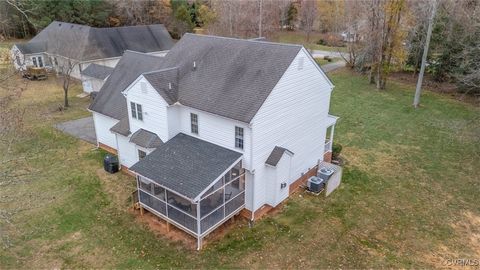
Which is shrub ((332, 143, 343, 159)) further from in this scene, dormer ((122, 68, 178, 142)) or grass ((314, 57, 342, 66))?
grass ((314, 57, 342, 66))

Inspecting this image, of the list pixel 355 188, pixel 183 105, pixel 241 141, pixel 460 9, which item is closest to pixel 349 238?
pixel 355 188

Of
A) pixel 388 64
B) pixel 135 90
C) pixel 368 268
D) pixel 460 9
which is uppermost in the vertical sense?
pixel 460 9

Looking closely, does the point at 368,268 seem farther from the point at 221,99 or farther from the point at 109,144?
the point at 109,144

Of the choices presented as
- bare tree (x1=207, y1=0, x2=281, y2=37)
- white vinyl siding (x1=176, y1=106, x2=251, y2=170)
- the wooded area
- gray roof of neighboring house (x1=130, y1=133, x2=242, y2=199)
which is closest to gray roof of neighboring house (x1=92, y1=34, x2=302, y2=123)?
white vinyl siding (x1=176, y1=106, x2=251, y2=170)

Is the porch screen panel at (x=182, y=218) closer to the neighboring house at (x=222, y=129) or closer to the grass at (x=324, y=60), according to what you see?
the neighboring house at (x=222, y=129)

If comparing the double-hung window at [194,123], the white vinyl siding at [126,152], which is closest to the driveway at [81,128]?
the white vinyl siding at [126,152]

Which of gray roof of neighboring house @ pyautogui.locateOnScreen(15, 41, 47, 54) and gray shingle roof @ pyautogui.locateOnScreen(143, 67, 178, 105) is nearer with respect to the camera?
gray shingle roof @ pyautogui.locateOnScreen(143, 67, 178, 105)

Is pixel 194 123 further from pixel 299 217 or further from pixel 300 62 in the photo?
pixel 299 217
